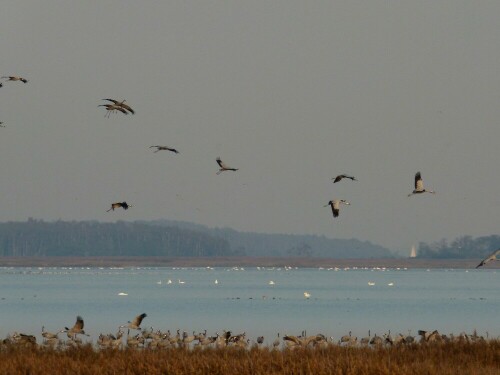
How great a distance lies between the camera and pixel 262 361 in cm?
2202

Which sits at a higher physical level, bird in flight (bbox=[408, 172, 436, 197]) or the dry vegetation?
bird in flight (bbox=[408, 172, 436, 197])

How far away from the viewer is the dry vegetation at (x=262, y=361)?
2072cm

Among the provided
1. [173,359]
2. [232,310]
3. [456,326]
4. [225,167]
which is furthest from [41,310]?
[173,359]

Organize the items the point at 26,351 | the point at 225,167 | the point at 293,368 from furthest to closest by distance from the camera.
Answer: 1. the point at 225,167
2. the point at 26,351
3. the point at 293,368

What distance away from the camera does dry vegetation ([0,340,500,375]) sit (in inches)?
816

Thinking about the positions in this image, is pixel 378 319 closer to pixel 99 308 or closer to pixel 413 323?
pixel 413 323

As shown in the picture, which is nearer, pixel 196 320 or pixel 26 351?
pixel 26 351

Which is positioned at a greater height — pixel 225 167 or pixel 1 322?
pixel 225 167

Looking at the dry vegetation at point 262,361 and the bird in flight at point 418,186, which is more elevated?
the bird in flight at point 418,186

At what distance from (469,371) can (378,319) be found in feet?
138

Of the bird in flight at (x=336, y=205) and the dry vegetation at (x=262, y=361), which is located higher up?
the bird in flight at (x=336, y=205)

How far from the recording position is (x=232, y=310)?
70.6m

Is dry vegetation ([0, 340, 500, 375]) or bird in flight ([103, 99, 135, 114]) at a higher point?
bird in flight ([103, 99, 135, 114])

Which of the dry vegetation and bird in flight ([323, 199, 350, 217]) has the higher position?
bird in flight ([323, 199, 350, 217])
